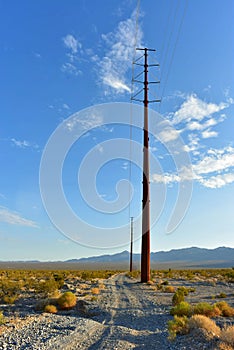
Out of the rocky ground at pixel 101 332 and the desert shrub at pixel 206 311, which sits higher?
the desert shrub at pixel 206 311

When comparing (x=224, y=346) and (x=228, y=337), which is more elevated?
(x=228, y=337)

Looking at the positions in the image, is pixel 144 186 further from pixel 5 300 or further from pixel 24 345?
pixel 24 345

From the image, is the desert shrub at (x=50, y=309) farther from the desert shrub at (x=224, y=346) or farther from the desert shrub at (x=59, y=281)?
the desert shrub at (x=59, y=281)

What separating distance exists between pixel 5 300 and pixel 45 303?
17.0ft

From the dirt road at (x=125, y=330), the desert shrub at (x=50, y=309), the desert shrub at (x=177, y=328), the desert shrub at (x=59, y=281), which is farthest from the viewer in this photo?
the desert shrub at (x=59, y=281)

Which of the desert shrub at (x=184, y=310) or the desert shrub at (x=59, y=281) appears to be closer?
the desert shrub at (x=184, y=310)

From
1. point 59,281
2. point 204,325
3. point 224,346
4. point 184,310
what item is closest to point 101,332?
point 204,325

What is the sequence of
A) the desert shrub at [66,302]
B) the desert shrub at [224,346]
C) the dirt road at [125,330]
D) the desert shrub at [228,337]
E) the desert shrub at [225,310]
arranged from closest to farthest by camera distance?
the desert shrub at [224,346]
the desert shrub at [228,337]
the dirt road at [125,330]
the desert shrub at [225,310]
the desert shrub at [66,302]

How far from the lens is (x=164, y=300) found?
25.7 meters

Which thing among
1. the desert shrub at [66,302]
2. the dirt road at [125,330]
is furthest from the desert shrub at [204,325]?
the desert shrub at [66,302]

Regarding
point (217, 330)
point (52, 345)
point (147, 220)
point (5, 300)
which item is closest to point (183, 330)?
point (217, 330)

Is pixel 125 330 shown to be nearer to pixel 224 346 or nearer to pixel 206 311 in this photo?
pixel 206 311

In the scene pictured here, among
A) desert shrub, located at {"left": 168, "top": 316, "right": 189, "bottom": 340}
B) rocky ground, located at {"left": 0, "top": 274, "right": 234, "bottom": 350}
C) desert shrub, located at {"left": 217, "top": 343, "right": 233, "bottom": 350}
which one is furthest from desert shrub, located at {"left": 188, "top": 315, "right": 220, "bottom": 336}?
desert shrub, located at {"left": 217, "top": 343, "right": 233, "bottom": 350}

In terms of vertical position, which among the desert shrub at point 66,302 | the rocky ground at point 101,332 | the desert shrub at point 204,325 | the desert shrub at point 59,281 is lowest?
the rocky ground at point 101,332
